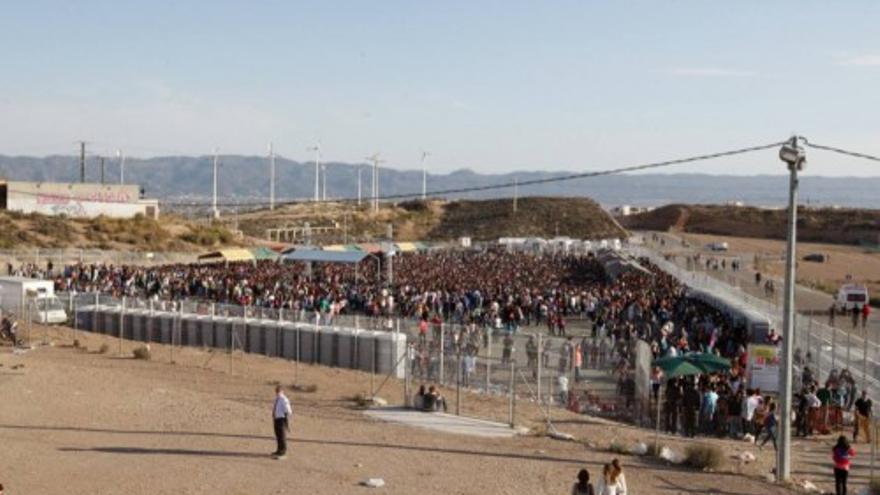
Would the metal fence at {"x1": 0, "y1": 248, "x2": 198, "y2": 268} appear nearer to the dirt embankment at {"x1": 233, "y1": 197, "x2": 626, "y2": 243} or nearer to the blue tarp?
the blue tarp

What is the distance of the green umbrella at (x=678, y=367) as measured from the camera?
19.2 m

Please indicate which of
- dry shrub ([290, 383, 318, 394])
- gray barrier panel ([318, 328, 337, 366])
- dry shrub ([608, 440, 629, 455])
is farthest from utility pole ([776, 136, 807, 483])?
gray barrier panel ([318, 328, 337, 366])

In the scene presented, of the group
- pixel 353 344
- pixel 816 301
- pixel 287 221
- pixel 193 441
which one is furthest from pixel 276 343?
pixel 287 221

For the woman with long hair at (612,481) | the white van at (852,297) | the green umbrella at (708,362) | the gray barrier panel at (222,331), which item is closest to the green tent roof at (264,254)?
the gray barrier panel at (222,331)

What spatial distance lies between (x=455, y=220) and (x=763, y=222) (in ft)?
117

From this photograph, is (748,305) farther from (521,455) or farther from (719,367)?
(521,455)

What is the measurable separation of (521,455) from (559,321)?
→ 1399 centimetres

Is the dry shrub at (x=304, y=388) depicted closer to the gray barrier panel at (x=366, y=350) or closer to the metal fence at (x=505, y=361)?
the metal fence at (x=505, y=361)

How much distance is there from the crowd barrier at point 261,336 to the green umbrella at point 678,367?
685cm

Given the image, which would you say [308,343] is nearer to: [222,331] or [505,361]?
[222,331]

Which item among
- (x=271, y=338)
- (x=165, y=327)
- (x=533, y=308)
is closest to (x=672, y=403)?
(x=271, y=338)

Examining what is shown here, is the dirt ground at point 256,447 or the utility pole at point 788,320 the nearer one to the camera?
the dirt ground at point 256,447

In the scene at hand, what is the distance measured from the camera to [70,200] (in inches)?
3108

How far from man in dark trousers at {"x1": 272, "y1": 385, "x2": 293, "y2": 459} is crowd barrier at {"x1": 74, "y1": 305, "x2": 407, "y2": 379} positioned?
7713 millimetres
